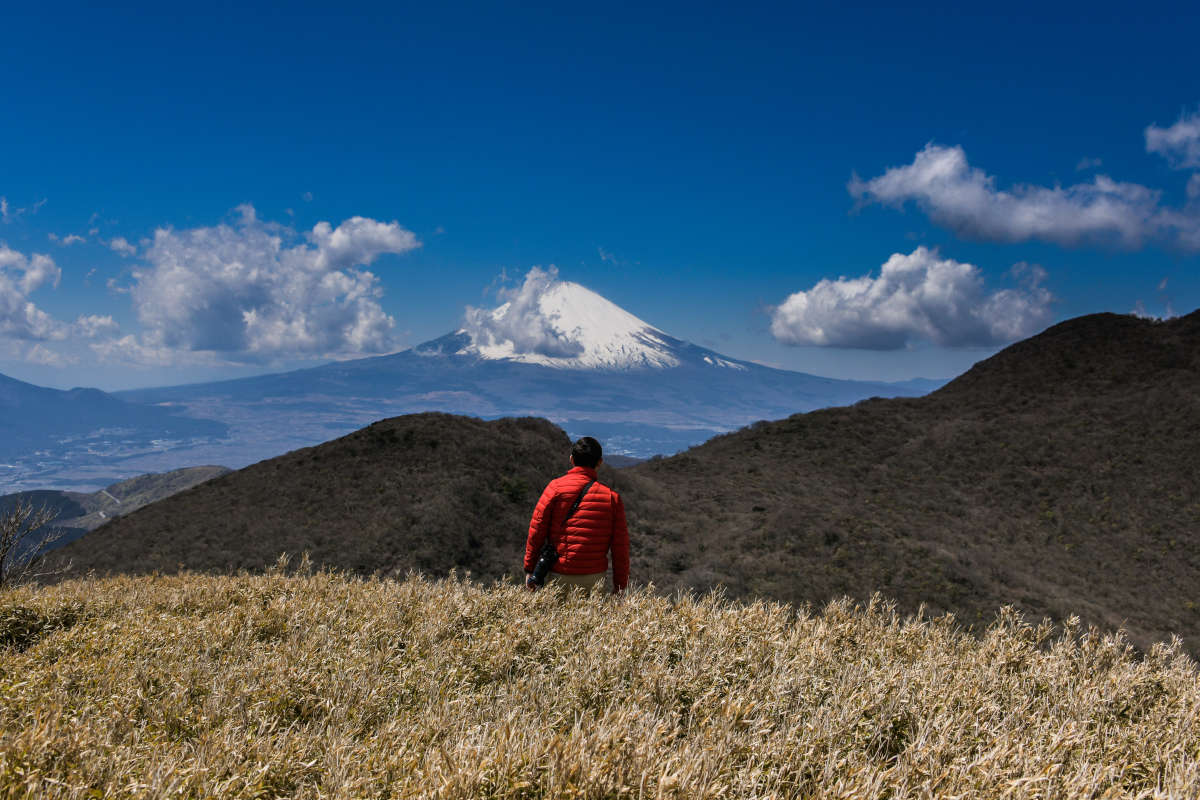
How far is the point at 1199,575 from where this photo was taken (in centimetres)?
1988

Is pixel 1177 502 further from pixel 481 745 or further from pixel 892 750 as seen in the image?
pixel 481 745

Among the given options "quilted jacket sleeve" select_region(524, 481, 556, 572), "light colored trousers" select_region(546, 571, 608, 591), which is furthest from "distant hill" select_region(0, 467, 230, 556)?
"light colored trousers" select_region(546, 571, 608, 591)

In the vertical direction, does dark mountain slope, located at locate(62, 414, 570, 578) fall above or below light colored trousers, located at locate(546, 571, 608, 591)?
below

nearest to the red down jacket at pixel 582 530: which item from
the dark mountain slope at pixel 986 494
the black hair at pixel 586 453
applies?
the black hair at pixel 586 453

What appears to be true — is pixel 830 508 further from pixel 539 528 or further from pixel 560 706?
pixel 560 706

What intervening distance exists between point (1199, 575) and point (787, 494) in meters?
14.1

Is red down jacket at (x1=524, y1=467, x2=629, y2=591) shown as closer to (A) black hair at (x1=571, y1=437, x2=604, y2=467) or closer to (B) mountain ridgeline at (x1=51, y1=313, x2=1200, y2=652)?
(A) black hair at (x1=571, y1=437, x2=604, y2=467)

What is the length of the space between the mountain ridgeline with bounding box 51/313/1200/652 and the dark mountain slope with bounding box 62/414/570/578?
9cm

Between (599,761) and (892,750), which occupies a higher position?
(599,761)

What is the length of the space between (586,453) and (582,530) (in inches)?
34.9

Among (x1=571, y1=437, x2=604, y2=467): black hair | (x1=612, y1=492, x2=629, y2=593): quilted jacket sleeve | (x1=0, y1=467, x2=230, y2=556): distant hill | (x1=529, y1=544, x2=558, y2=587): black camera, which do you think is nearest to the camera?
(x1=529, y1=544, x2=558, y2=587): black camera

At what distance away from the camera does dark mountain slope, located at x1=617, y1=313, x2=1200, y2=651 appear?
16.7 m

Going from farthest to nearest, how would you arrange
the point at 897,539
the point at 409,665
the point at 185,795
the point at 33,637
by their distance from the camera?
the point at 897,539 < the point at 33,637 < the point at 409,665 < the point at 185,795

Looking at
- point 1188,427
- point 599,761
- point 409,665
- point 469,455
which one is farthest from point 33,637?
point 1188,427
